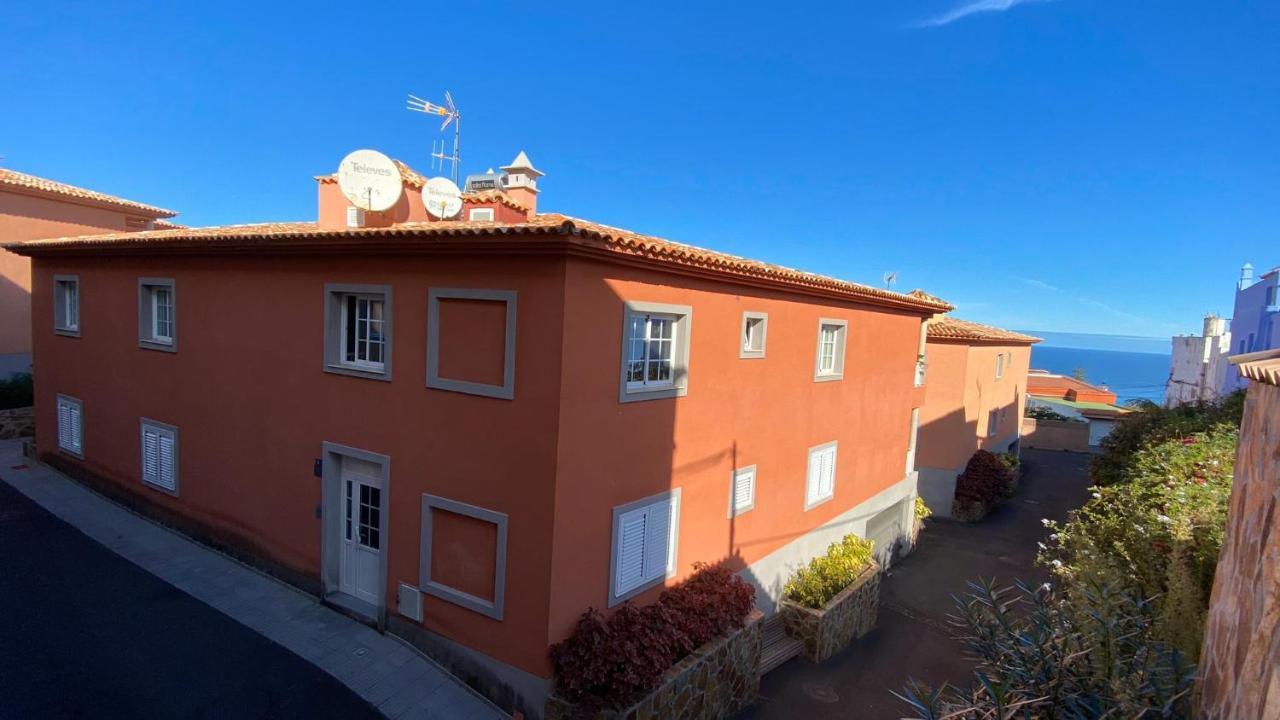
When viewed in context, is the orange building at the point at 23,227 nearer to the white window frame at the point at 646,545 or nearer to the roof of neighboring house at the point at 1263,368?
the white window frame at the point at 646,545

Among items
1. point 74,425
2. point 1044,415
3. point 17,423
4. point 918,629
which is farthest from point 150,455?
point 1044,415

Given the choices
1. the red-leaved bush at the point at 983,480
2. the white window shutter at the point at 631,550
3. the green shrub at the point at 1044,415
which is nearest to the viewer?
the white window shutter at the point at 631,550

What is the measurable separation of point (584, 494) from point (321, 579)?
5.32m

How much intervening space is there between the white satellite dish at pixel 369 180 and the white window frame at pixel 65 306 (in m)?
9.18

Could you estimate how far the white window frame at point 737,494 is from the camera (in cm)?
1126

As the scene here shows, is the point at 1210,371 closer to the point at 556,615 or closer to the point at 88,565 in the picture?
the point at 556,615

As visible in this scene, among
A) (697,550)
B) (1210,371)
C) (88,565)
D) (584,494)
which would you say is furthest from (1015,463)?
(88,565)

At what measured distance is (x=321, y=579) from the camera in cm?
1017

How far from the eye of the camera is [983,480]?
25.0 meters

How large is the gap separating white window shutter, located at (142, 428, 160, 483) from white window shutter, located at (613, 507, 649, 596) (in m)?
10.5

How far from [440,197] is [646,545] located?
24.4 ft

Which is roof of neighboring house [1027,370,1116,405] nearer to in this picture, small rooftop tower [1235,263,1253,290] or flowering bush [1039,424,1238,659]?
small rooftop tower [1235,263,1253,290]

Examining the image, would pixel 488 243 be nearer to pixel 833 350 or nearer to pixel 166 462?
pixel 833 350

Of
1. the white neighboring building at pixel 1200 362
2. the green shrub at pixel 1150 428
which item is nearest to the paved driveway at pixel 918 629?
the green shrub at pixel 1150 428
